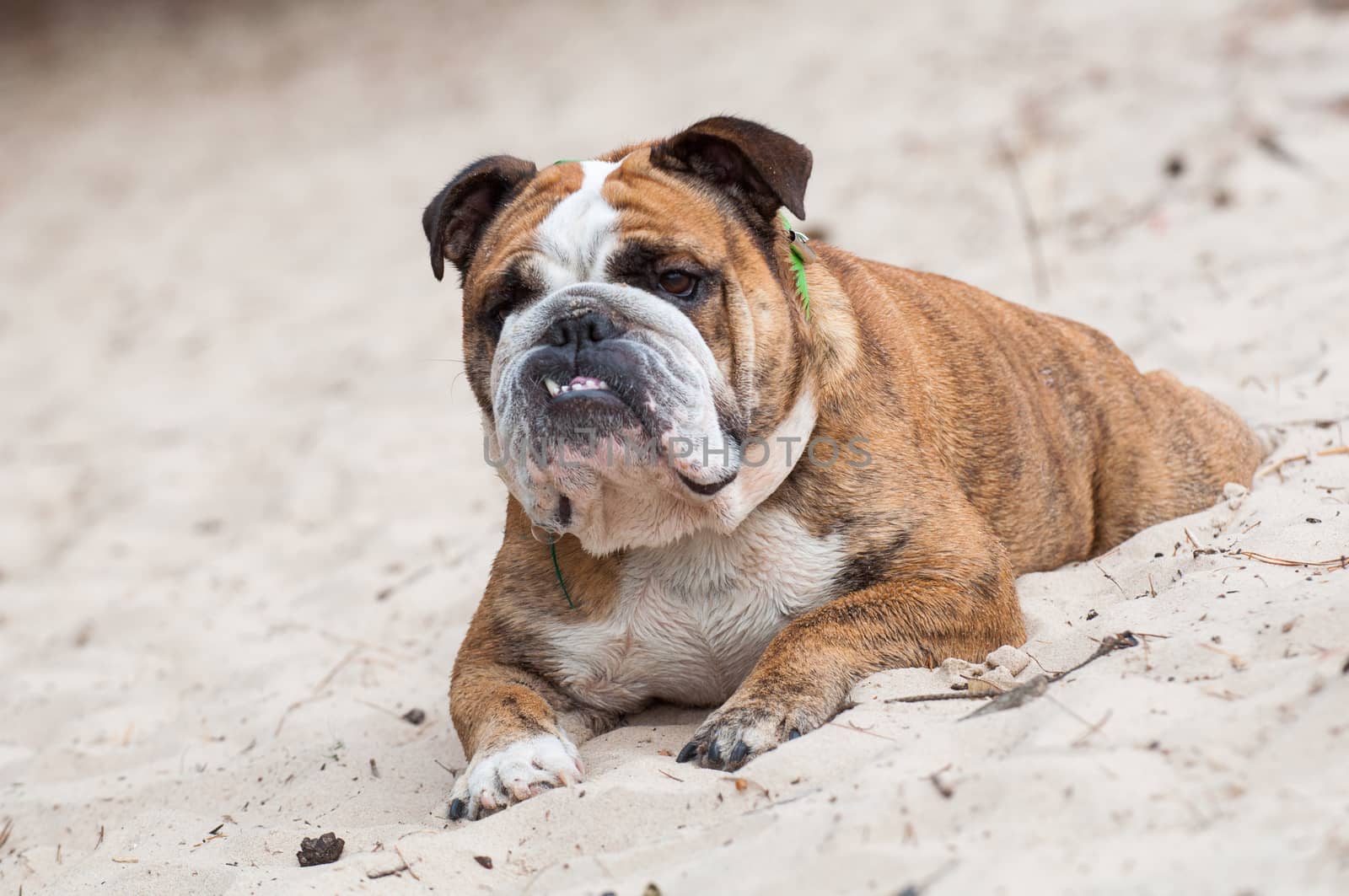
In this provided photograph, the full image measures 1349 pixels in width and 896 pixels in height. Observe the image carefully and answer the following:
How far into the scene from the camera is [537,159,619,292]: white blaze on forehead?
368cm

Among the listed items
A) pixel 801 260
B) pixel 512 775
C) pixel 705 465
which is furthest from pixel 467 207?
pixel 512 775

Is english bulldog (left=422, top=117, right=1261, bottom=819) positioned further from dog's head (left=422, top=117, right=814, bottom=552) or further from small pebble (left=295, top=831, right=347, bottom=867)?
small pebble (left=295, top=831, right=347, bottom=867)

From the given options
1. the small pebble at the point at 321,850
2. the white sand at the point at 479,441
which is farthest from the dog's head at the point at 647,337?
the small pebble at the point at 321,850

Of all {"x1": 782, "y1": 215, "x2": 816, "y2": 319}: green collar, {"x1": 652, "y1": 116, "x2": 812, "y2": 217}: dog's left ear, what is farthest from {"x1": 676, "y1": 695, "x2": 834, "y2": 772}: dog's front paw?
{"x1": 652, "y1": 116, "x2": 812, "y2": 217}: dog's left ear

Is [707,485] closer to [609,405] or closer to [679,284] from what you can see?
[609,405]

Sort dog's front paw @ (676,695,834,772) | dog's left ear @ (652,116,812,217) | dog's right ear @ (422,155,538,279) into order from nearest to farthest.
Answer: dog's front paw @ (676,695,834,772) → dog's left ear @ (652,116,812,217) → dog's right ear @ (422,155,538,279)

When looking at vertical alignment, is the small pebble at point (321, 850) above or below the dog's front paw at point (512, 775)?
below

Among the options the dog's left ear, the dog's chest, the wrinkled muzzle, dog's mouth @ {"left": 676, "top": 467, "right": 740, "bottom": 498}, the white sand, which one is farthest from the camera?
the dog's chest

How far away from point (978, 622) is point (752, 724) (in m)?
0.76

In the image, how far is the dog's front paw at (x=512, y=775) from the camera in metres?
3.45

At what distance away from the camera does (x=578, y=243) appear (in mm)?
3691

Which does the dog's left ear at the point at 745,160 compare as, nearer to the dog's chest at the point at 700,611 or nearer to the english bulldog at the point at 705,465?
the english bulldog at the point at 705,465

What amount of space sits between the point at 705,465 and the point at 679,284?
19.9 inches

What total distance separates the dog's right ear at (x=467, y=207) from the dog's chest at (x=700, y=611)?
1125 mm
